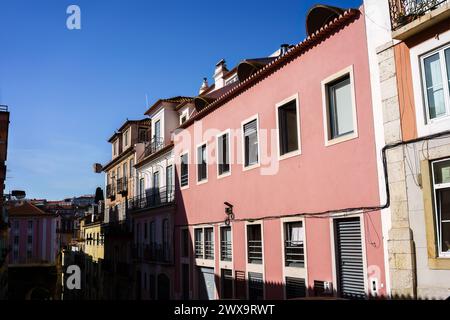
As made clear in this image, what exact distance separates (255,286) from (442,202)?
22.5 feet

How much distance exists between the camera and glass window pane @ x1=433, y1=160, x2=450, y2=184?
768 centimetres

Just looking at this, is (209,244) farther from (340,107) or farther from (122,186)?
(122,186)

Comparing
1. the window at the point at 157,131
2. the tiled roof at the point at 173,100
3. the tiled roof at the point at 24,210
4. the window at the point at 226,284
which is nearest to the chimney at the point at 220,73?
the tiled roof at the point at 173,100

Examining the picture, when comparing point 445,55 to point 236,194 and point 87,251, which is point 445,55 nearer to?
point 236,194

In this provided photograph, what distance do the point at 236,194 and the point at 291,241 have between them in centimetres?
339

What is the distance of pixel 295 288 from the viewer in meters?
11.6

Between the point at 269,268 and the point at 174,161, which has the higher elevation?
the point at 174,161

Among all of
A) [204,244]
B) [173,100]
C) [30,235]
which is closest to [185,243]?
[204,244]

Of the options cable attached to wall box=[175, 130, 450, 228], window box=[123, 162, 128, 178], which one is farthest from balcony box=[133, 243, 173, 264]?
cable attached to wall box=[175, 130, 450, 228]

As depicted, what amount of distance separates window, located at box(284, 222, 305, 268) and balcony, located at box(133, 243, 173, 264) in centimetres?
978

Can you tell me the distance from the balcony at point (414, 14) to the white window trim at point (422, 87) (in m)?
0.29

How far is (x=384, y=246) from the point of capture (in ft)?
29.0

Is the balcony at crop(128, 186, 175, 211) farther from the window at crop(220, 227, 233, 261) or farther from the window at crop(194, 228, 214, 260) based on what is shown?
the window at crop(220, 227, 233, 261)
